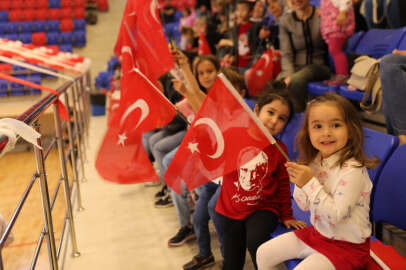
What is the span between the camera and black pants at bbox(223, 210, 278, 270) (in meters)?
1.59

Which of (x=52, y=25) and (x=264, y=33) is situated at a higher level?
(x=264, y=33)

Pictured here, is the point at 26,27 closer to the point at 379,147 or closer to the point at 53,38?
the point at 53,38

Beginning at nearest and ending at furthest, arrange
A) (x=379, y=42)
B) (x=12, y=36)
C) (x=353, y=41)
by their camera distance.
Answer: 1. (x=379, y=42)
2. (x=353, y=41)
3. (x=12, y=36)

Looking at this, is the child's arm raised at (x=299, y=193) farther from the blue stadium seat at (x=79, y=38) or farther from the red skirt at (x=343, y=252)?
the blue stadium seat at (x=79, y=38)

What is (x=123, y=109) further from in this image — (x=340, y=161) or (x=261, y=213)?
(x=340, y=161)

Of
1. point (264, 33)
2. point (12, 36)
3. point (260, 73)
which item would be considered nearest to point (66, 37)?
Result: point (12, 36)

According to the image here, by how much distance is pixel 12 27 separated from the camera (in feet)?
35.9

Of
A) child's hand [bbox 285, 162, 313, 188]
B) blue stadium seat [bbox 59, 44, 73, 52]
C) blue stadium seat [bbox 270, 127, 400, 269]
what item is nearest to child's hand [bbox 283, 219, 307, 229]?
blue stadium seat [bbox 270, 127, 400, 269]

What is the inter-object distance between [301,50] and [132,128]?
170cm

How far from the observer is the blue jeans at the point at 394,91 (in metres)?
1.93

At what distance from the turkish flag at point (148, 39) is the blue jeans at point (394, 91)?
116cm

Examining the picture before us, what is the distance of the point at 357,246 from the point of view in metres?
1.29

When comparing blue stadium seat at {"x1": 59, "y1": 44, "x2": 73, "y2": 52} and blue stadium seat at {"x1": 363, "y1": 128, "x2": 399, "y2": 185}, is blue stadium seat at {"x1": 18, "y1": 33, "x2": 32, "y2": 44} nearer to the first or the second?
blue stadium seat at {"x1": 59, "y1": 44, "x2": 73, "y2": 52}

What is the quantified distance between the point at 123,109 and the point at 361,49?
213cm
